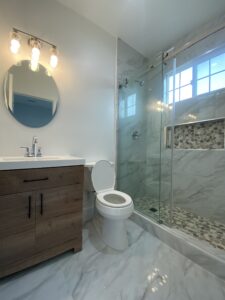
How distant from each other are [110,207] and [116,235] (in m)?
0.33

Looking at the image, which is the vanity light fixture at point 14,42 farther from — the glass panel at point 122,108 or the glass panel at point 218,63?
the glass panel at point 218,63

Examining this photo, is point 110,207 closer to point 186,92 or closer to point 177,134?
point 177,134

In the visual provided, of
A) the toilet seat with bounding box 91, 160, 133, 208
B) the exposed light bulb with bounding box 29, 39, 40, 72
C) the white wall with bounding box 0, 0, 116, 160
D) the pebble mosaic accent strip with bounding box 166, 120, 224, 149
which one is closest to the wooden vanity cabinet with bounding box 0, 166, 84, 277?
the toilet seat with bounding box 91, 160, 133, 208

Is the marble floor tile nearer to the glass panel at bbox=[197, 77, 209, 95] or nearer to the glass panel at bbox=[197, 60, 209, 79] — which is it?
the glass panel at bbox=[197, 77, 209, 95]

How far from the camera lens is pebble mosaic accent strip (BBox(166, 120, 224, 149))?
2.07m

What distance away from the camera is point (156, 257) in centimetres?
144

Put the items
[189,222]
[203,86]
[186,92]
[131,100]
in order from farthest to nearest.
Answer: [131,100]
[186,92]
[203,86]
[189,222]

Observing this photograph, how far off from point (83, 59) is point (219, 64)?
5.82 ft

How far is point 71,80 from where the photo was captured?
191 cm

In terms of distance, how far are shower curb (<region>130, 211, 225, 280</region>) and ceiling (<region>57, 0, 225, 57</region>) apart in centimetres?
248

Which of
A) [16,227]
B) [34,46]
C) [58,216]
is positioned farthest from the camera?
[34,46]

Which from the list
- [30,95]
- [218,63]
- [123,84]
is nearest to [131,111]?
[123,84]

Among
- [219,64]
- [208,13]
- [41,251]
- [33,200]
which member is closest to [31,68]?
[33,200]

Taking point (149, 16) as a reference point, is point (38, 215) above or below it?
below
